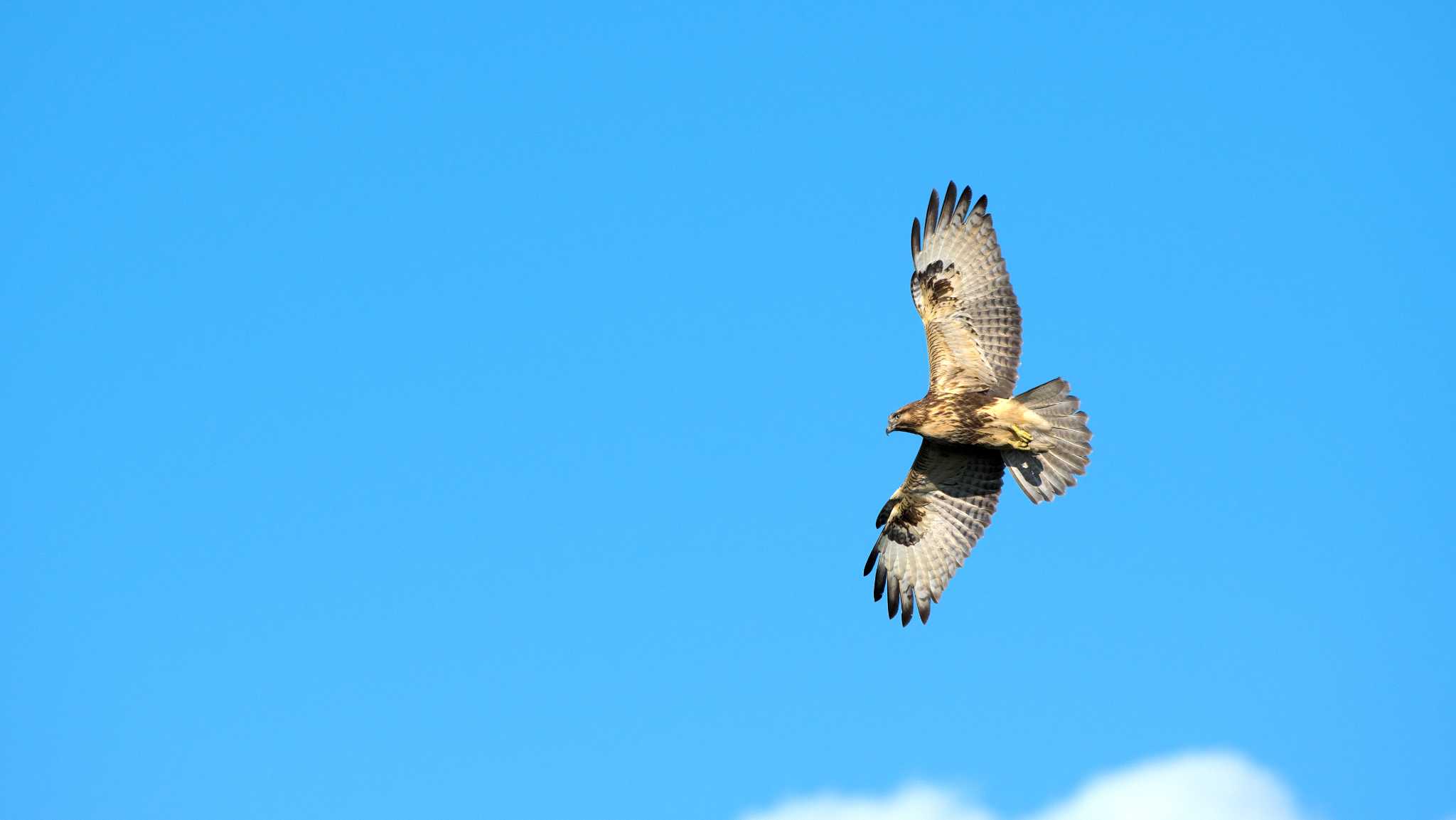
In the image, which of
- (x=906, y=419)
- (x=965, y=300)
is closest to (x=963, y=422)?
(x=906, y=419)

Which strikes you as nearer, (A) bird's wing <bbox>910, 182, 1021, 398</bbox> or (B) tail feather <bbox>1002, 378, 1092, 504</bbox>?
(B) tail feather <bbox>1002, 378, 1092, 504</bbox>

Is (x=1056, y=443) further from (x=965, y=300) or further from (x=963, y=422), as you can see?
(x=965, y=300)

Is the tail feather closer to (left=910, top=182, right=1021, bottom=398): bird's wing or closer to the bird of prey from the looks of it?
the bird of prey

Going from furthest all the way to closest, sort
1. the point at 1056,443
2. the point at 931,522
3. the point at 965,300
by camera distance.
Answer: the point at 931,522, the point at 965,300, the point at 1056,443

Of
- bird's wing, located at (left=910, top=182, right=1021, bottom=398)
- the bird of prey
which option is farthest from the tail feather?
bird's wing, located at (left=910, top=182, right=1021, bottom=398)

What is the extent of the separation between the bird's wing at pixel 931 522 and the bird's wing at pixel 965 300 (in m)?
0.81

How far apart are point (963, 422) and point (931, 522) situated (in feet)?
5.46

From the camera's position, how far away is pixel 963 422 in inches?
579

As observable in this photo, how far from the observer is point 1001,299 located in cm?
1502

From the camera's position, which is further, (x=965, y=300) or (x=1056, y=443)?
(x=965, y=300)

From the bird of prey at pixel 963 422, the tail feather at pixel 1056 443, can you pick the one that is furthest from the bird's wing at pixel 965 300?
the tail feather at pixel 1056 443

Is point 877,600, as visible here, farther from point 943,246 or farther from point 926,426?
point 943,246

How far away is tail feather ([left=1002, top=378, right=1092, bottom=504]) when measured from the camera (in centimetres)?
1446

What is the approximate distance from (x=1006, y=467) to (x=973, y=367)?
1.08 metres
